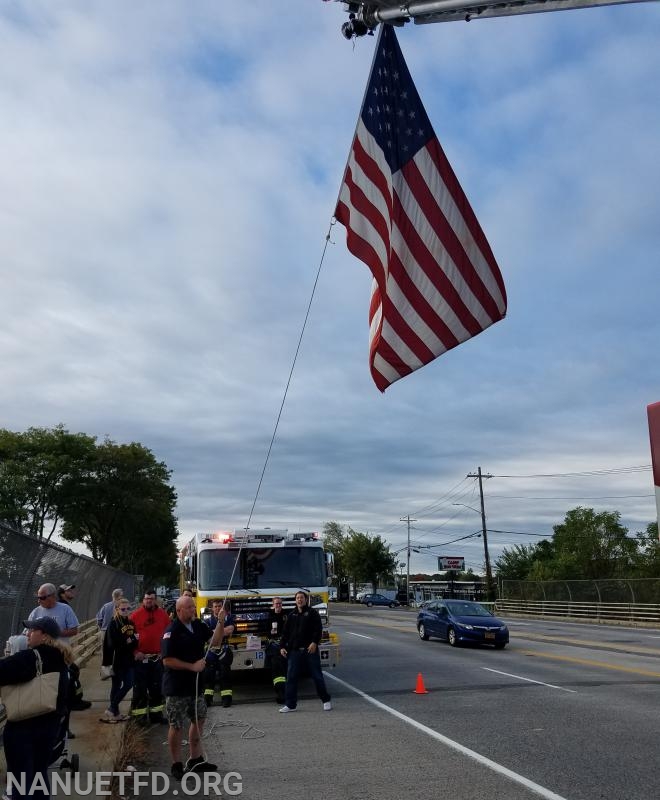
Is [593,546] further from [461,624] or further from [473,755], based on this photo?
[473,755]

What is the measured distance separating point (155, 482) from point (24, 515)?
931cm

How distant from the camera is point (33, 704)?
549 cm

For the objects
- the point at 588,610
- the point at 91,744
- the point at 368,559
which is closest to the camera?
the point at 91,744

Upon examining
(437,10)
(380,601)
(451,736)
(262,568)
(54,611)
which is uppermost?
(437,10)

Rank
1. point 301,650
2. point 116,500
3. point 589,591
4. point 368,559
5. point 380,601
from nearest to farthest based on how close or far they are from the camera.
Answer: point 301,650 < point 589,591 < point 116,500 < point 380,601 < point 368,559

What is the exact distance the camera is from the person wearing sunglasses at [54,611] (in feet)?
28.3

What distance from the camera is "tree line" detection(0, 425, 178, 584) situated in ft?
151

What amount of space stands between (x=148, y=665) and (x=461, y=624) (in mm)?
14256

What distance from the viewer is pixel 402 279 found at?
7.96 m

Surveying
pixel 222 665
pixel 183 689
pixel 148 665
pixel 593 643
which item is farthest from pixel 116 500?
pixel 183 689

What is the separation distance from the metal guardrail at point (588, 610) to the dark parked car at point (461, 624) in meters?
15.6

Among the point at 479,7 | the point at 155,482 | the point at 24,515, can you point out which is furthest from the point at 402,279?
the point at 155,482

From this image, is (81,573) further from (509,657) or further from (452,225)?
(452,225)

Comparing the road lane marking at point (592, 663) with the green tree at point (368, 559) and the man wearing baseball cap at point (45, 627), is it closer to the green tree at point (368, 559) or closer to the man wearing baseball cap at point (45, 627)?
the man wearing baseball cap at point (45, 627)
